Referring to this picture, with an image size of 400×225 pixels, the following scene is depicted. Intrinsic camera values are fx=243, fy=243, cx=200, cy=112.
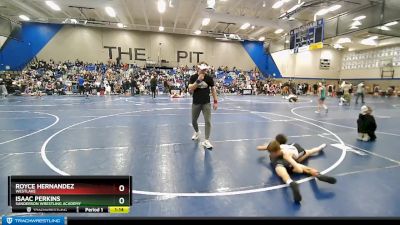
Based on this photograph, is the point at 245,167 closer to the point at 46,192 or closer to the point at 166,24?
the point at 46,192

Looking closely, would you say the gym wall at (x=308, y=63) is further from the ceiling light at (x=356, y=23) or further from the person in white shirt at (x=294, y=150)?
the person in white shirt at (x=294, y=150)

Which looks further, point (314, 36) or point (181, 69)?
point (181, 69)

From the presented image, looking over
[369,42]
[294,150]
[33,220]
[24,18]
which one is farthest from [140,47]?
[33,220]

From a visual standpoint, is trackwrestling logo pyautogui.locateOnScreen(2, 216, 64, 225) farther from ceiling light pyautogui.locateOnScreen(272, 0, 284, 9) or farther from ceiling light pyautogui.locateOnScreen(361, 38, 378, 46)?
ceiling light pyautogui.locateOnScreen(361, 38, 378, 46)

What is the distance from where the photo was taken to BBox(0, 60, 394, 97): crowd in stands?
2192 centimetres

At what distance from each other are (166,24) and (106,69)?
892 cm

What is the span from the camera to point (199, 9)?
2106cm

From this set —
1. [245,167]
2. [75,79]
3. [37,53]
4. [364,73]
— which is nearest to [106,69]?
[75,79]
